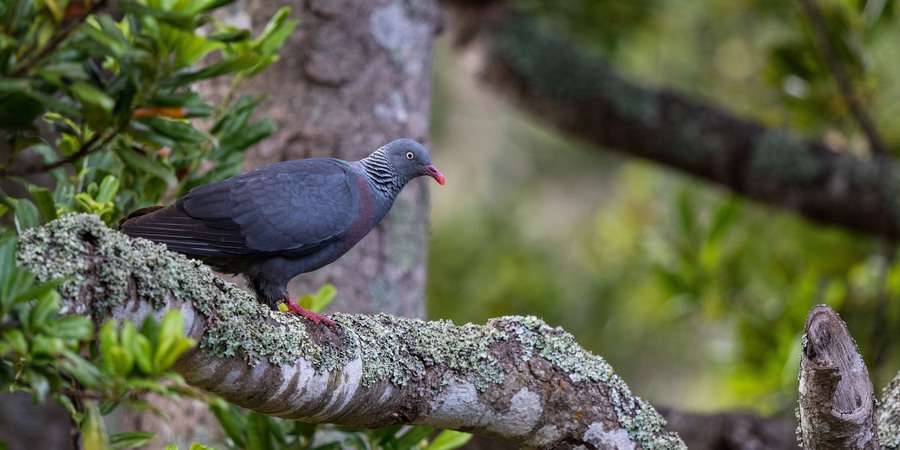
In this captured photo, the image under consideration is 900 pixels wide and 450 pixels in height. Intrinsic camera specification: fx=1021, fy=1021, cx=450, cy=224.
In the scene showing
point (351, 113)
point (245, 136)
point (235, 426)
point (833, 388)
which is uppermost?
point (351, 113)

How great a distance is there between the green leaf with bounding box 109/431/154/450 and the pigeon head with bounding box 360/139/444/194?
4.09 ft

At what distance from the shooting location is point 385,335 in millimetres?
2803

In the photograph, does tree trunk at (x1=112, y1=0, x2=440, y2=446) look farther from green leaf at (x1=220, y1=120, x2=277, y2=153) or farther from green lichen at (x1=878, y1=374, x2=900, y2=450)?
green lichen at (x1=878, y1=374, x2=900, y2=450)

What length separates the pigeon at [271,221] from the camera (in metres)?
3.11

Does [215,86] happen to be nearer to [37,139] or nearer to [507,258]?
[37,139]

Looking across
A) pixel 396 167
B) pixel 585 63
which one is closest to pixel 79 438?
pixel 396 167

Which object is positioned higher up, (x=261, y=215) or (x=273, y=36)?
(x=273, y=36)

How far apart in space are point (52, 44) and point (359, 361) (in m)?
1.08

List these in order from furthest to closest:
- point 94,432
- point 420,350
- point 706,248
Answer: point 706,248 → point 420,350 → point 94,432

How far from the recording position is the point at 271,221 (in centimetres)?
323

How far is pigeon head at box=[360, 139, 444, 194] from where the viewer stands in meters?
3.71

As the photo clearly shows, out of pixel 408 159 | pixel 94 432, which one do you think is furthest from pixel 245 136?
pixel 94 432

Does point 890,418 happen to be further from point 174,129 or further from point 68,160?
point 68,160

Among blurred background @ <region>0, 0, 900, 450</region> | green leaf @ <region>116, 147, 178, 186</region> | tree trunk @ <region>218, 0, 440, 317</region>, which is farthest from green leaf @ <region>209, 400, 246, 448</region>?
tree trunk @ <region>218, 0, 440, 317</region>
